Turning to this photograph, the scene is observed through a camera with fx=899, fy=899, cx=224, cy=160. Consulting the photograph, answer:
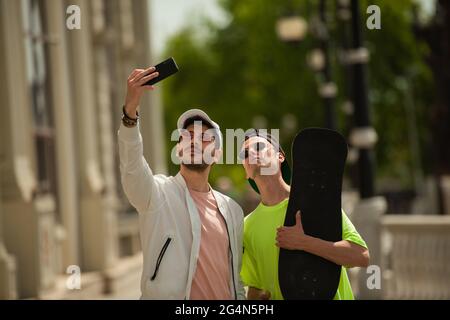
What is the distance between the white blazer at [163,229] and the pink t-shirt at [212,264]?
35 mm

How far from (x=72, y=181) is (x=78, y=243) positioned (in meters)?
1.00

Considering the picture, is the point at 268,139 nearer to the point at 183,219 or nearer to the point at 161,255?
the point at 183,219

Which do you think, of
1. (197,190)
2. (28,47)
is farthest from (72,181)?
(197,190)

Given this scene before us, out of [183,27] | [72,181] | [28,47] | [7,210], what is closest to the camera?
[7,210]

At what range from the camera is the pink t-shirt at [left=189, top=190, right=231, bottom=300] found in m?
3.80

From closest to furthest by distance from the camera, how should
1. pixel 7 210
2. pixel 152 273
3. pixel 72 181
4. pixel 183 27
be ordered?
pixel 152 273 < pixel 7 210 < pixel 72 181 < pixel 183 27

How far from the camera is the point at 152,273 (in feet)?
12.5

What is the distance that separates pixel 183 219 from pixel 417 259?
7.92 meters

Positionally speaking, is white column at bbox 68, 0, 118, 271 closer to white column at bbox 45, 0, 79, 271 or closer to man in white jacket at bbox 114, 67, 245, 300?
white column at bbox 45, 0, 79, 271

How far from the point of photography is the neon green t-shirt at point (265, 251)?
4008mm

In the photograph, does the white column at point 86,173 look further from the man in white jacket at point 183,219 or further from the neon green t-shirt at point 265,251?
the man in white jacket at point 183,219

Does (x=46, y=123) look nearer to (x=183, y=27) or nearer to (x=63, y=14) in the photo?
(x=63, y=14)

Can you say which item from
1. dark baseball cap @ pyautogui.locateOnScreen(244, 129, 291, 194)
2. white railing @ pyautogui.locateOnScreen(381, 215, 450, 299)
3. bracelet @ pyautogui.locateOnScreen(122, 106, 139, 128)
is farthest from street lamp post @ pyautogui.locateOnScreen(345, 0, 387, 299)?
bracelet @ pyautogui.locateOnScreen(122, 106, 139, 128)

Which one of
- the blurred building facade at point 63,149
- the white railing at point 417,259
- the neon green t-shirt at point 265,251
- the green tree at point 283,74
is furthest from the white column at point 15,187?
the green tree at point 283,74
